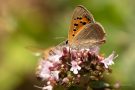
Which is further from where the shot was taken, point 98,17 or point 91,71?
point 98,17

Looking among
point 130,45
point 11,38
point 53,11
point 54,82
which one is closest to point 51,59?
point 54,82

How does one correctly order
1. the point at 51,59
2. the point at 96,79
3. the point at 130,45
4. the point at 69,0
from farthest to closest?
the point at 69,0
the point at 130,45
the point at 51,59
the point at 96,79

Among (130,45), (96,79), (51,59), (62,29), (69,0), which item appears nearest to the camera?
(96,79)

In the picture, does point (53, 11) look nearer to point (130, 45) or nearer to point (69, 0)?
point (69, 0)

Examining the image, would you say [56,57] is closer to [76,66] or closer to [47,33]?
[76,66]

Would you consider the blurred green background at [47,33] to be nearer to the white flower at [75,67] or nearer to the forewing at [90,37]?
the forewing at [90,37]

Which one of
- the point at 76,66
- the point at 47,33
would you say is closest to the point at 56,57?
the point at 76,66

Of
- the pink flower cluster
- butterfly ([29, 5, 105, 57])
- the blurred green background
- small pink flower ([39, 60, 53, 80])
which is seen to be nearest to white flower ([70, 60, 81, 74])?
the pink flower cluster

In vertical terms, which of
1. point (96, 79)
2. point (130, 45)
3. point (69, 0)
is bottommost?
point (96, 79)

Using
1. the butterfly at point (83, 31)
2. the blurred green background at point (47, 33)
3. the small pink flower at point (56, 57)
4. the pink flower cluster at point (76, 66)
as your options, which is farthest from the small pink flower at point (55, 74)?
the blurred green background at point (47, 33)
